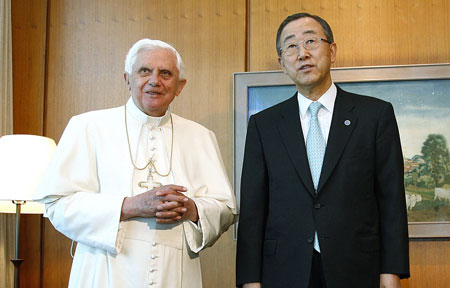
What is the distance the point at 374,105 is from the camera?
2.58 meters

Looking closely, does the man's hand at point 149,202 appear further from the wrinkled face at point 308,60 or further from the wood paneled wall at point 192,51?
the wood paneled wall at point 192,51

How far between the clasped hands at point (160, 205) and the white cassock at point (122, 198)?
0.05 m

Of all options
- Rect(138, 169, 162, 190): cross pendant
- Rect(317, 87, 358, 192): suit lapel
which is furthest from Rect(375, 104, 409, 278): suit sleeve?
Rect(138, 169, 162, 190): cross pendant

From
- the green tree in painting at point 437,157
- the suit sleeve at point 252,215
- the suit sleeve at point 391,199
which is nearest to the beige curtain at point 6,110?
the suit sleeve at point 252,215

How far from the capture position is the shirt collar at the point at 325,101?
2643mm

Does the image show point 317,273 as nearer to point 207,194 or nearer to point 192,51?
point 207,194

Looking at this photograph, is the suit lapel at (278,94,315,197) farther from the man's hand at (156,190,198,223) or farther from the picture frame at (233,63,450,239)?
the picture frame at (233,63,450,239)

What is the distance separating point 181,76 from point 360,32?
1.47 metres

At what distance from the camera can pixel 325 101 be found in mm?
2648

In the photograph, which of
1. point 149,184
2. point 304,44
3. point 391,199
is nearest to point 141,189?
point 149,184

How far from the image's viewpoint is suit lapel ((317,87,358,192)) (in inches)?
96.5

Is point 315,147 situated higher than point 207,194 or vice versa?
point 315,147

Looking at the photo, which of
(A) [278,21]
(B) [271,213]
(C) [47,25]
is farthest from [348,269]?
(C) [47,25]

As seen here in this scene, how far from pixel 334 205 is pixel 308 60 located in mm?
663
